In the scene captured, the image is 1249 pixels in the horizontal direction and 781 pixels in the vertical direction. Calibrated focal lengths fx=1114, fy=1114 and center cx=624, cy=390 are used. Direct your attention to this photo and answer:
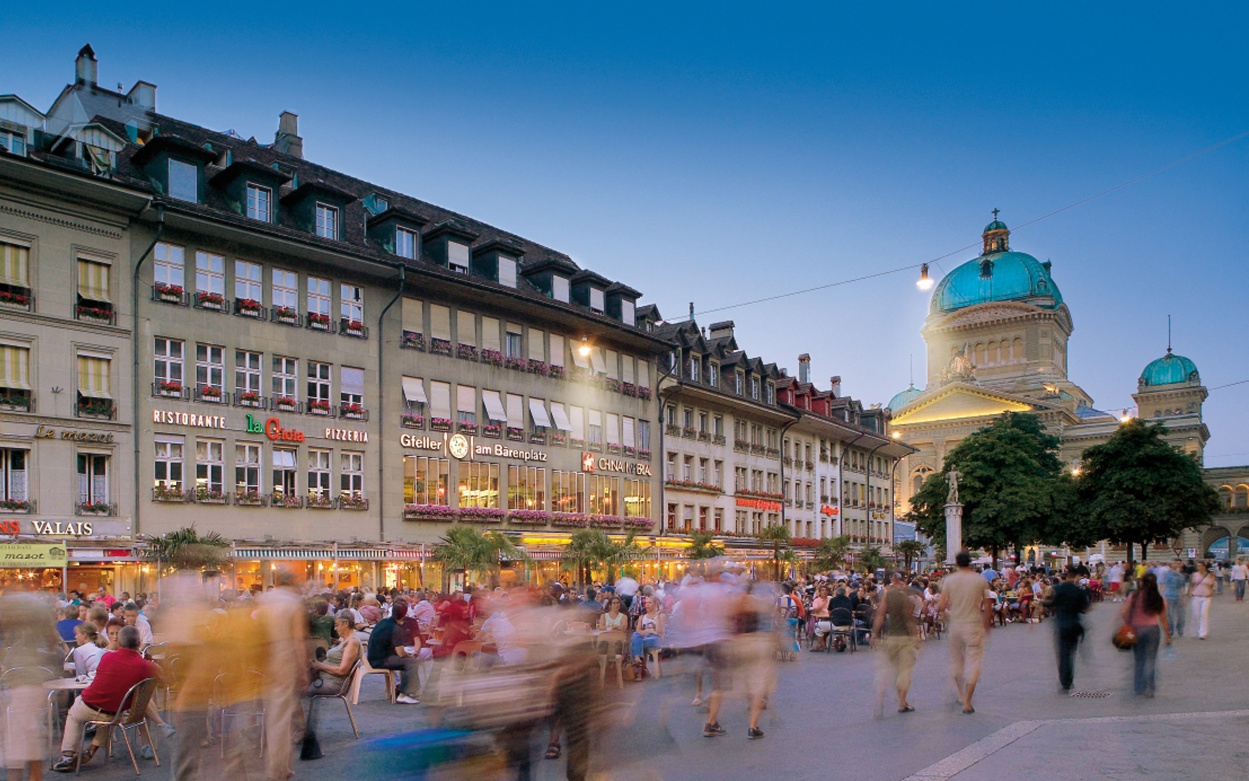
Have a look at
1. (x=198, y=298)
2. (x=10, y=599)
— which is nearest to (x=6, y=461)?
(x=198, y=298)

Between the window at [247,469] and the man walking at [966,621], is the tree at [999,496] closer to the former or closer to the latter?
the window at [247,469]

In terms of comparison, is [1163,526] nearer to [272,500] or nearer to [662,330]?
[662,330]

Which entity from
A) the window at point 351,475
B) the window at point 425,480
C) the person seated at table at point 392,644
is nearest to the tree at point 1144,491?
the window at point 425,480

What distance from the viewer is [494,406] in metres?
40.6

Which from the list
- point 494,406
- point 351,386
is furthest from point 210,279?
point 494,406

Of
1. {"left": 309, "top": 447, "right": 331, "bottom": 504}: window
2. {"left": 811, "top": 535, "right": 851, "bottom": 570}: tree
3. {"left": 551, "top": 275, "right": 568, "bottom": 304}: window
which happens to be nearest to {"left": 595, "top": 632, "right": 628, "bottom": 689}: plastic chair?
{"left": 309, "top": 447, "right": 331, "bottom": 504}: window

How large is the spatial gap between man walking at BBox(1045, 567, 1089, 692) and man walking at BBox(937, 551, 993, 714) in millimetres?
1908

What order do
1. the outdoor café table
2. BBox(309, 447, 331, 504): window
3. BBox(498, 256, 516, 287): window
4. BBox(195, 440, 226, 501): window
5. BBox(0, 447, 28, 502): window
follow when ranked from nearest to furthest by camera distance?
the outdoor café table → BBox(0, 447, 28, 502): window → BBox(195, 440, 226, 501): window → BBox(309, 447, 331, 504): window → BBox(498, 256, 516, 287): window

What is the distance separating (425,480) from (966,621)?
26.7m

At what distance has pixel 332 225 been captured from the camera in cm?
3562

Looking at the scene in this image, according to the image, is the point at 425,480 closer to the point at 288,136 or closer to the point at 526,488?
the point at 526,488

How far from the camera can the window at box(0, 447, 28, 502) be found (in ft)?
89.1

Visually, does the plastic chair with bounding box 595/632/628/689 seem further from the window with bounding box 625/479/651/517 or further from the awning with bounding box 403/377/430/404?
the window with bounding box 625/479/651/517

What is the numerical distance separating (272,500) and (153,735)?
2044 centimetres
